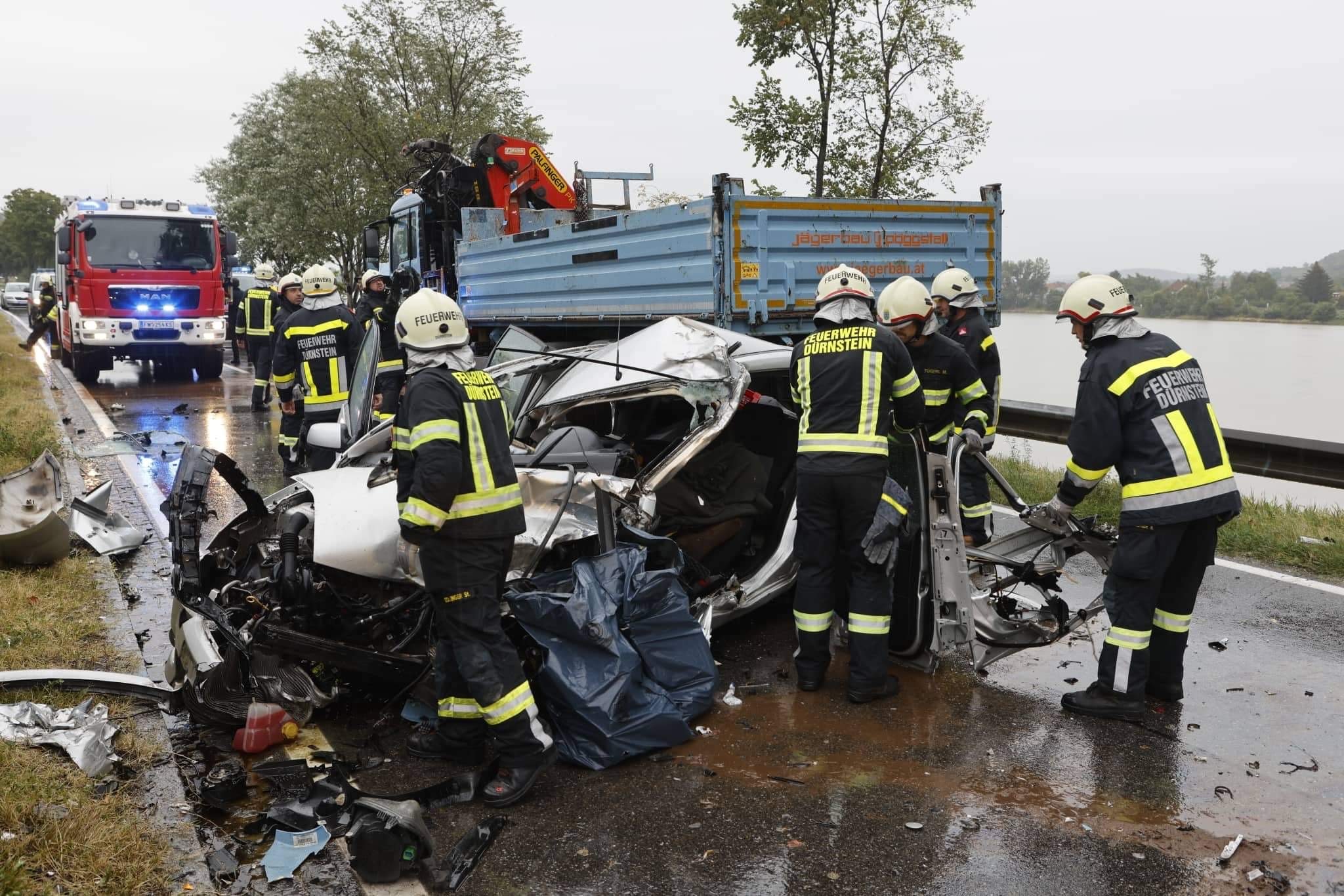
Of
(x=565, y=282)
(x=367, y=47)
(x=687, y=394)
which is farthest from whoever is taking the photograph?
(x=367, y=47)

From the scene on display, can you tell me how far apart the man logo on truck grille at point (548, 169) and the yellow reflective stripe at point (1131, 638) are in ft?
29.1

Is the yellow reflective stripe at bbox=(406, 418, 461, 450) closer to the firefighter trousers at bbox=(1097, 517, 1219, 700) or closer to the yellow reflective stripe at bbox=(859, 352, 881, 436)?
the yellow reflective stripe at bbox=(859, 352, 881, 436)

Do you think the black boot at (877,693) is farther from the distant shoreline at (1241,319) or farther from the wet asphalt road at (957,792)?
the distant shoreline at (1241,319)

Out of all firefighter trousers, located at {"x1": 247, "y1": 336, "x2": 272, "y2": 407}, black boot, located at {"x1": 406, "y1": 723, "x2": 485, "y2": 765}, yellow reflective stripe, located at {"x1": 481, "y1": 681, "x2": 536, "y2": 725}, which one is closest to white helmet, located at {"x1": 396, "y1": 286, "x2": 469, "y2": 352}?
yellow reflective stripe, located at {"x1": 481, "y1": 681, "x2": 536, "y2": 725}

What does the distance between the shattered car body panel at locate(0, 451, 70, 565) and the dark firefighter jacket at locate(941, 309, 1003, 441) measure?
5.30 m

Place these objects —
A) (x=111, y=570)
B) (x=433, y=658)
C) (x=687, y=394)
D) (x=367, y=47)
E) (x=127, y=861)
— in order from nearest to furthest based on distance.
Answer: (x=127, y=861), (x=433, y=658), (x=687, y=394), (x=111, y=570), (x=367, y=47)

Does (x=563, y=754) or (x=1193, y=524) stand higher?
(x=1193, y=524)

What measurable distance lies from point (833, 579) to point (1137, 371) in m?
1.52

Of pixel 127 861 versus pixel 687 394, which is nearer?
pixel 127 861

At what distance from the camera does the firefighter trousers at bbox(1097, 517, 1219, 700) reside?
4012 mm

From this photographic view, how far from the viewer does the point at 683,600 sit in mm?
4098

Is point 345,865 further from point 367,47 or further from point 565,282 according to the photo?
point 367,47

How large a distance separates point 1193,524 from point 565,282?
18.5 ft

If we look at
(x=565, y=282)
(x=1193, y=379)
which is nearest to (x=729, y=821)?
(x=1193, y=379)
